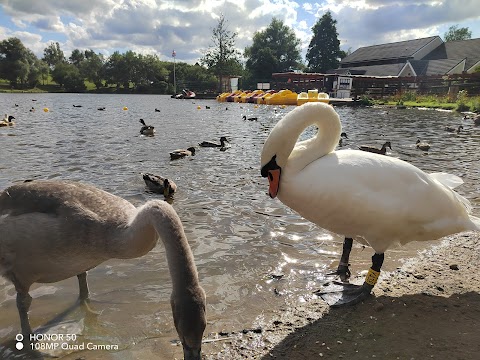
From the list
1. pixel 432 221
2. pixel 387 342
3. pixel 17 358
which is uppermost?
pixel 432 221

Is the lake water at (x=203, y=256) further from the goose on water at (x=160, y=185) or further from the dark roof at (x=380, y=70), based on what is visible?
the dark roof at (x=380, y=70)

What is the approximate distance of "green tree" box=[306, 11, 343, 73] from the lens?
4193 inches

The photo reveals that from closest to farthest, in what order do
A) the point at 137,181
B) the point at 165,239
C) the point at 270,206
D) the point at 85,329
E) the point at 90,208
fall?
the point at 165,239
the point at 90,208
the point at 85,329
the point at 270,206
the point at 137,181

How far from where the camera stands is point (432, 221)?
4367 millimetres

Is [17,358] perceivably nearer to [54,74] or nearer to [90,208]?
[90,208]

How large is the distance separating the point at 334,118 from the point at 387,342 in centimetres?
262

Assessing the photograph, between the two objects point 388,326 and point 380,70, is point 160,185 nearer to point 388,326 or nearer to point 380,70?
point 388,326

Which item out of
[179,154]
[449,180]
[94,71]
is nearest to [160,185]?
[179,154]

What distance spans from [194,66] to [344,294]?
125m

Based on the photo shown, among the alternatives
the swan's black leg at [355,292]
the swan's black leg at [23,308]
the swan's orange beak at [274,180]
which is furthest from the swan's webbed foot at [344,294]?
the swan's black leg at [23,308]

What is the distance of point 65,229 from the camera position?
141 inches

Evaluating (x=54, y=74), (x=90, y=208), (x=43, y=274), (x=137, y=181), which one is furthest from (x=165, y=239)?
(x=54, y=74)

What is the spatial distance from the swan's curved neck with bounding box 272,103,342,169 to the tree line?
92.8m

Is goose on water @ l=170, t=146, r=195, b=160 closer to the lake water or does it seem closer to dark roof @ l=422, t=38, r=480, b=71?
the lake water
